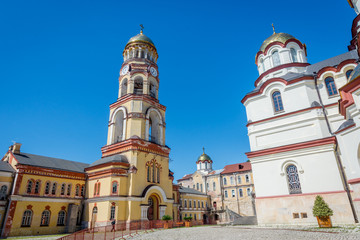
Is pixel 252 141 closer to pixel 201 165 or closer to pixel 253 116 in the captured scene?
pixel 253 116

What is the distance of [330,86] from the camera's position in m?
19.0

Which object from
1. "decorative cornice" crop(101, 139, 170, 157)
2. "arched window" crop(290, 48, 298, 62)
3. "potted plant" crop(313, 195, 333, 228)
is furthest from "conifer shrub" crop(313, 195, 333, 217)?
"decorative cornice" crop(101, 139, 170, 157)

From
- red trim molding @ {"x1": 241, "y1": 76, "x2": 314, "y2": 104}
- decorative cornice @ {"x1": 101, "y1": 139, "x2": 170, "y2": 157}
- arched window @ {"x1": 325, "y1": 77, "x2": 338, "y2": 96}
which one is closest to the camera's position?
arched window @ {"x1": 325, "y1": 77, "x2": 338, "y2": 96}

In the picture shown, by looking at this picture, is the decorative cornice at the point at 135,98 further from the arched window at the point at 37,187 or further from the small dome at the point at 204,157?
the small dome at the point at 204,157

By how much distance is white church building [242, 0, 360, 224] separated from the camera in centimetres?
1496

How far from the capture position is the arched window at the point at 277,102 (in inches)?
795

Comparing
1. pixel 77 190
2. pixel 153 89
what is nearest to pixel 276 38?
pixel 153 89

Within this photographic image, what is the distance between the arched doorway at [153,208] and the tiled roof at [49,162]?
8.85 m

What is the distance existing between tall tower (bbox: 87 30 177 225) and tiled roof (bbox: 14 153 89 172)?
222cm

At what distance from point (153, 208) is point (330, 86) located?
67.5 feet

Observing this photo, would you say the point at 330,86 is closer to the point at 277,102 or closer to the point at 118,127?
the point at 277,102

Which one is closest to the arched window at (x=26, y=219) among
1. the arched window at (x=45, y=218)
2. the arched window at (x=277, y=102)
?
the arched window at (x=45, y=218)

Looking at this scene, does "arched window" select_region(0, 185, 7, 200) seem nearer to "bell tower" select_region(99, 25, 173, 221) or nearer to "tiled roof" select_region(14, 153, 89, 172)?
"tiled roof" select_region(14, 153, 89, 172)

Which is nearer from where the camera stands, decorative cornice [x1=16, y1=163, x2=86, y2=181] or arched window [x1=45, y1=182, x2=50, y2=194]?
decorative cornice [x1=16, y1=163, x2=86, y2=181]
